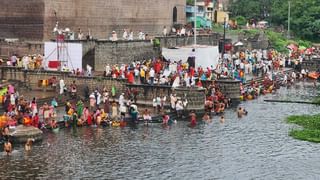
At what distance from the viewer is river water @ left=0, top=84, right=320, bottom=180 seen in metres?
30.0

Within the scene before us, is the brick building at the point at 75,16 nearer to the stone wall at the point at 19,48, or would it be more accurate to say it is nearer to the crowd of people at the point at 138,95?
the stone wall at the point at 19,48

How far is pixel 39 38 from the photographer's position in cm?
5428

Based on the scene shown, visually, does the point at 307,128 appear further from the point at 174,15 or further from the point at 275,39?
the point at 275,39

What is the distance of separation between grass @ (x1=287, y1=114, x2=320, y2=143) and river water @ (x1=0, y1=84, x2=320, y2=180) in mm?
622

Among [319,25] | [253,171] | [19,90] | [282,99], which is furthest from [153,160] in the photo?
[319,25]

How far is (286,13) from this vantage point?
100 metres

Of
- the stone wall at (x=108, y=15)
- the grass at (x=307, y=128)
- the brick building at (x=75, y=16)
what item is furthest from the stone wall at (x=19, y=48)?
the grass at (x=307, y=128)

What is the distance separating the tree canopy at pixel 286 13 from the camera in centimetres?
9512

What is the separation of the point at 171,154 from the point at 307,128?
35.1 feet

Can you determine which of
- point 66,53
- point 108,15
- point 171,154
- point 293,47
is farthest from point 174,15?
point 171,154

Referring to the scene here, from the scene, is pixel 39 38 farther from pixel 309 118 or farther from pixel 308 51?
pixel 308 51

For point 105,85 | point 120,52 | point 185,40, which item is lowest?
point 105,85

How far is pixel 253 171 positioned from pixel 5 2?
97.7ft

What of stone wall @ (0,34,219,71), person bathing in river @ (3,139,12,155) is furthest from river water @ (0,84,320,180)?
stone wall @ (0,34,219,71)
